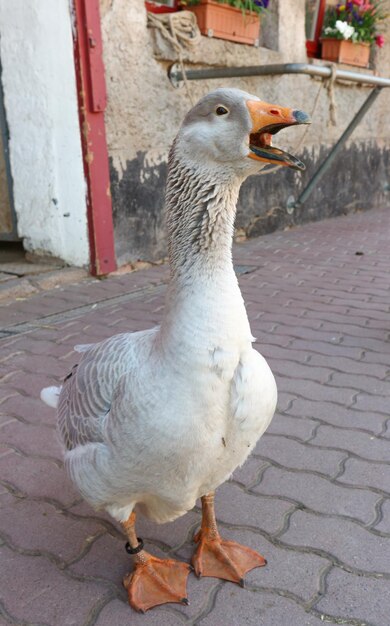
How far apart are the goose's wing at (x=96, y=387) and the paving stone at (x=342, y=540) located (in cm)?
85

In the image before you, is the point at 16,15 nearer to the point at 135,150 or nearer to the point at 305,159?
the point at 135,150

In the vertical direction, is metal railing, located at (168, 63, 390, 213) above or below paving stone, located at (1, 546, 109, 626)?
above

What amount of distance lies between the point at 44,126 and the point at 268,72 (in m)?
1.98

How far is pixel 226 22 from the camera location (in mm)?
6156

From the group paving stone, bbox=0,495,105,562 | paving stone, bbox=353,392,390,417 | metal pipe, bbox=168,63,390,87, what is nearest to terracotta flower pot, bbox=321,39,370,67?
metal pipe, bbox=168,63,390,87

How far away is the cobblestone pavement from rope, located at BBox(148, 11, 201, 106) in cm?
263

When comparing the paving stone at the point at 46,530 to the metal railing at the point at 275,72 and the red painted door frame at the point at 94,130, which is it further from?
the metal railing at the point at 275,72

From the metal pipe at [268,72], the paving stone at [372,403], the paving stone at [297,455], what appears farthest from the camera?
the metal pipe at [268,72]

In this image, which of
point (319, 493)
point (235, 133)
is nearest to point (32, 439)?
point (319, 493)

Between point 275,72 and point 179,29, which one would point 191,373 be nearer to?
point 275,72

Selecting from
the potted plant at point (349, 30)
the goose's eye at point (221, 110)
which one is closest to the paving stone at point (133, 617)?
the goose's eye at point (221, 110)

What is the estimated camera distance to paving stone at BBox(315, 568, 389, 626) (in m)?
1.78

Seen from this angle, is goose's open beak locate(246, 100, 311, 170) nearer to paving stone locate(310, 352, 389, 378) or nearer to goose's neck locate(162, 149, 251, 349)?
goose's neck locate(162, 149, 251, 349)

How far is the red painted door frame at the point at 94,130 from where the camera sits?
4844mm
